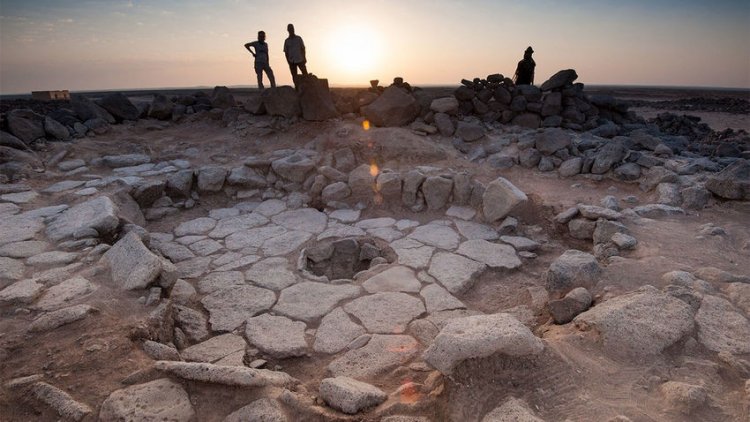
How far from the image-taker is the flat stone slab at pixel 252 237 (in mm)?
4719

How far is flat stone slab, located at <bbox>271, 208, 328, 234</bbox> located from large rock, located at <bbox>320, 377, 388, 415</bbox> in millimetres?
3029

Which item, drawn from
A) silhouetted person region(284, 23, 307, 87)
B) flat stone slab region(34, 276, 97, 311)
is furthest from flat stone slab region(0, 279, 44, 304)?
silhouetted person region(284, 23, 307, 87)

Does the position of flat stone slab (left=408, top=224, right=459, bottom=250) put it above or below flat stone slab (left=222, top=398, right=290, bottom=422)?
above

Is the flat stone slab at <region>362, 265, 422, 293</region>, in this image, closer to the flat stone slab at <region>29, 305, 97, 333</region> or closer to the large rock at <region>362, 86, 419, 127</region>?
the flat stone slab at <region>29, 305, 97, 333</region>

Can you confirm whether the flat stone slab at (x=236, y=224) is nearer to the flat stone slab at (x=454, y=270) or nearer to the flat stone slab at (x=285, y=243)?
the flat stone slab at (x=285, y=243)

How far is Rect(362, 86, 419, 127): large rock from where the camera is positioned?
7598 mm

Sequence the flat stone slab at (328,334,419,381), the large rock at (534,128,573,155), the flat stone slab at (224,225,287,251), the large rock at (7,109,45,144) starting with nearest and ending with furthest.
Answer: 1. the flat stone slab at (328,334,419,381)
2. the flat stone slab at (224,225,287,251)
3. the large rock at (534,128,573,155)
4. the large rock at (7,109,45,144)

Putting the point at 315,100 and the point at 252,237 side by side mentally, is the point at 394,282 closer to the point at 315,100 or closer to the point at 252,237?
the point at 252,237

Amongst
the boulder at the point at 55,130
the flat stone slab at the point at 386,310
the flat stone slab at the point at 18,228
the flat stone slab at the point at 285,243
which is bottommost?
the flat stone slab at the point at 386,310

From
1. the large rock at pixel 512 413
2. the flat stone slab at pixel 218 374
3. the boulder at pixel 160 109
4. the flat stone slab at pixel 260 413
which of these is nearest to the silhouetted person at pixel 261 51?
the boulder at pixel 160 109

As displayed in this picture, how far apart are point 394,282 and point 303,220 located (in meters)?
2.08

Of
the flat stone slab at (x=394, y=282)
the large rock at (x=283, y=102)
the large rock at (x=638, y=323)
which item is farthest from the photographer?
the large rock at (x=283, y=102)

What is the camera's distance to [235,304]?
141 inches

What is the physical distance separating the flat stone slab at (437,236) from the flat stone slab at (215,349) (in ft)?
8.06
